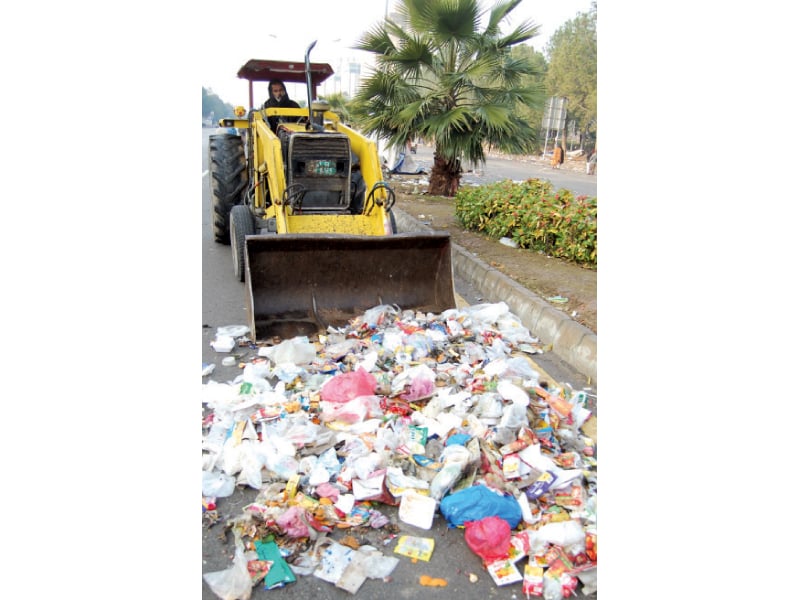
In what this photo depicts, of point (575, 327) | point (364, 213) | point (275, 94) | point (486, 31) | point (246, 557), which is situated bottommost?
point (246, 557)

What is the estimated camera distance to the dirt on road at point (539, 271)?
5883mm

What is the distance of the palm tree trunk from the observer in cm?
1278

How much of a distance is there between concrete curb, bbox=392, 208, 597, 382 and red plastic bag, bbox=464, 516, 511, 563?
2.18m

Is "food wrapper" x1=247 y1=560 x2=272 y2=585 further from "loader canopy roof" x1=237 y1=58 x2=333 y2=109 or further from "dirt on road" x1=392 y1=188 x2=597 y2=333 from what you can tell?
"loader canopy roof" x1=237 y1=58 x2=333 y2=109

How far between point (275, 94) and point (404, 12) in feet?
10.7

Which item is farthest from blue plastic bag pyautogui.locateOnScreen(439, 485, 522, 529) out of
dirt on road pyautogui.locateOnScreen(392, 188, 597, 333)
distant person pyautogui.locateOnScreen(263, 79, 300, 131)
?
distant person pyautogui.locateOnScreen(263, 79, 300, 131)

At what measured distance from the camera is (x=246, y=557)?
2.86 metres

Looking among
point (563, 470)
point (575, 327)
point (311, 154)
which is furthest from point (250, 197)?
point (563, 470)

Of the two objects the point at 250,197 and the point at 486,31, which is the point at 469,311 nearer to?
the point at 250,197

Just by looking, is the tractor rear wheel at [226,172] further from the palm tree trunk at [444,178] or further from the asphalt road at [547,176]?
the asphalt road at [547,176]

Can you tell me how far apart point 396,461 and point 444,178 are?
10.0 meters

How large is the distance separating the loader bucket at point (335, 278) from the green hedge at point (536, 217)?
2.03m

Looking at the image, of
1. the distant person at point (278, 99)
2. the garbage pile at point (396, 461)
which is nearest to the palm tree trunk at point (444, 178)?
the distant person at point (278, 99)

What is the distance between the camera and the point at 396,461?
3.57m
